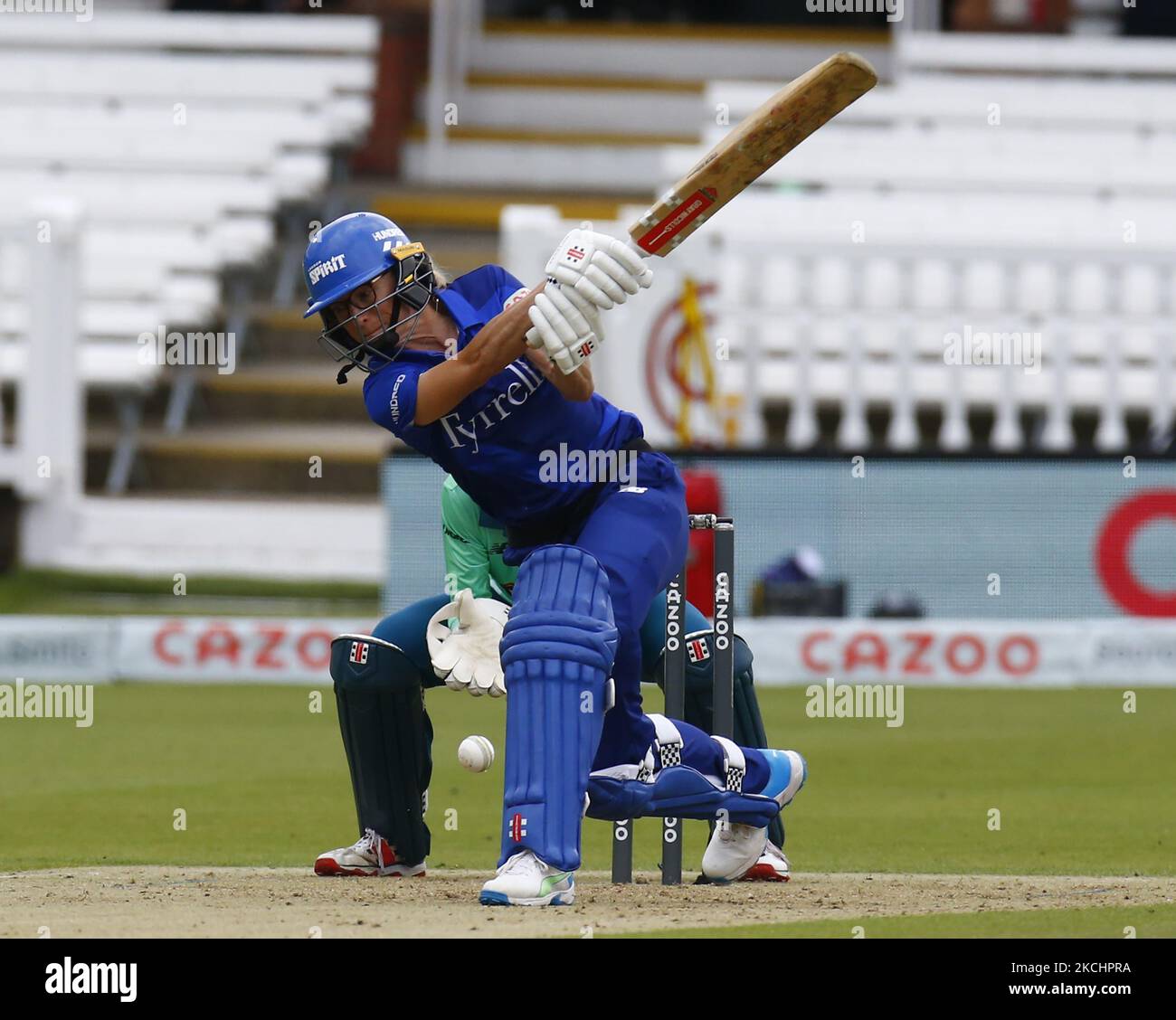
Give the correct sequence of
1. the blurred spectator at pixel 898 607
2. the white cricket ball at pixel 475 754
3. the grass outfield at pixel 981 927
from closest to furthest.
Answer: the grass outfield at pixel 981 927, the white cricket ball at pixel 475 754, the blurred spectator at pixel 898 607

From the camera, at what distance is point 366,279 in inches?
222

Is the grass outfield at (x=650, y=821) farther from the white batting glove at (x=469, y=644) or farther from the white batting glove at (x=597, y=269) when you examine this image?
the white batting glove at (x=597, y=269)

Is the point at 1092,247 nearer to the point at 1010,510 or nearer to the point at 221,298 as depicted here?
the point at 1010,510

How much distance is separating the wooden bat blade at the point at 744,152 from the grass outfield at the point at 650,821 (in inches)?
80.7

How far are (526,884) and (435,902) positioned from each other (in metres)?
0.38

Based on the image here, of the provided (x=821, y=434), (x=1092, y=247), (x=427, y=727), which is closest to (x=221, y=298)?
(x=821, y=434)

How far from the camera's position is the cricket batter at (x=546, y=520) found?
5293 mm

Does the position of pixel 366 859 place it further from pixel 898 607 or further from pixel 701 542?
pixel 898 607

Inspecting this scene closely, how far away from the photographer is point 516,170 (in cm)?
2047

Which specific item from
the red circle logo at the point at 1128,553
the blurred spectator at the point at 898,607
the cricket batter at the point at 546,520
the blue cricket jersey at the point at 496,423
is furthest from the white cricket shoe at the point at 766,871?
the red circle logo at the point at 1128,553

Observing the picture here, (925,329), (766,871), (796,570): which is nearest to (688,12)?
(925,329)

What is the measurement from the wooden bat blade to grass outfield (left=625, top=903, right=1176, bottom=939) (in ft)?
5.33

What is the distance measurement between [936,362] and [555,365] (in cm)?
1045

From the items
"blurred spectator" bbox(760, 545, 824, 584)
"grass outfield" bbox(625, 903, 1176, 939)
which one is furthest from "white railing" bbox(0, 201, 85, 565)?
"grass outfield" bbox(625, 903, 1176, 939)
